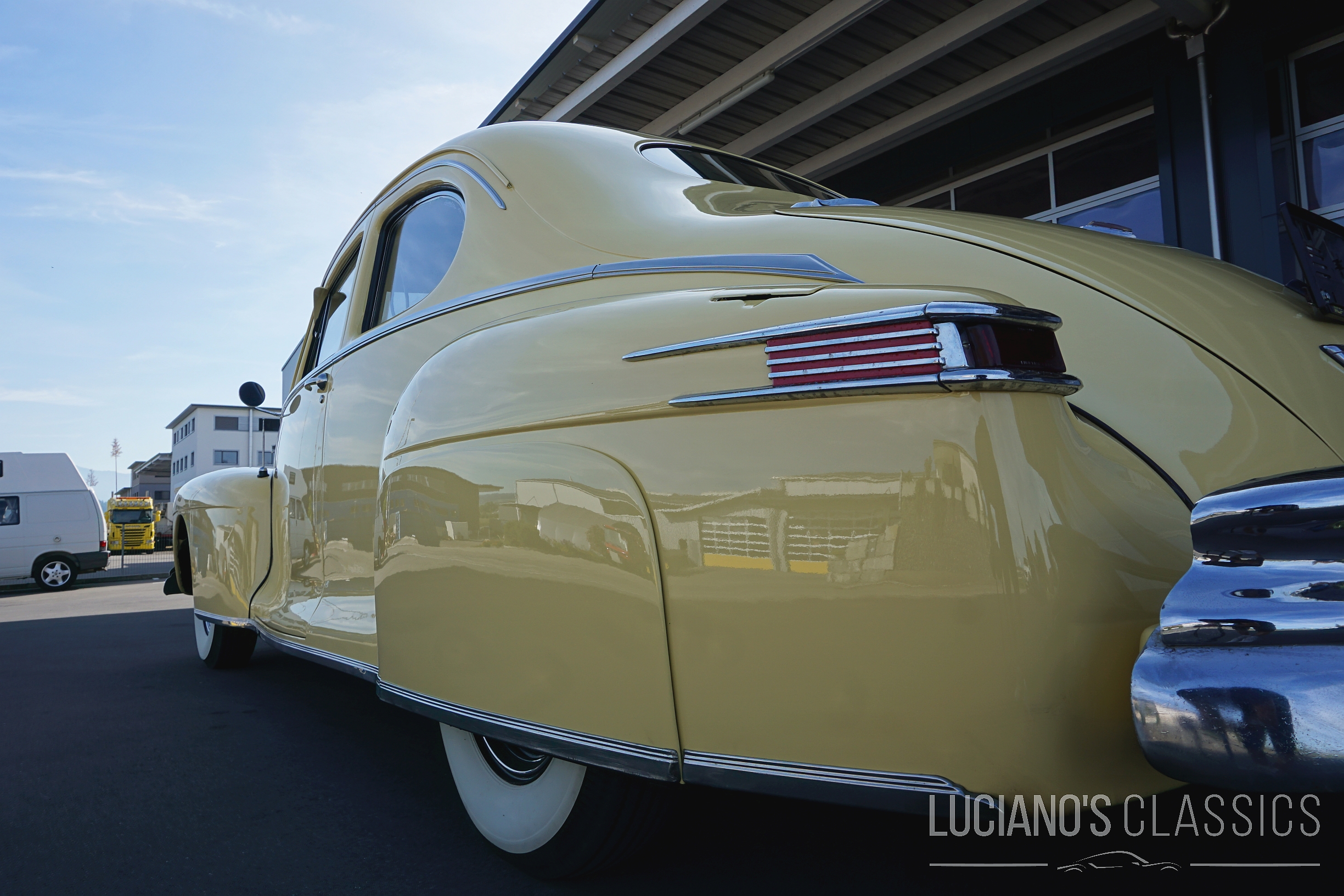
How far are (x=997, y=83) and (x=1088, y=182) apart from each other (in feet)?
3.82

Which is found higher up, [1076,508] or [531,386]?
[531,386]

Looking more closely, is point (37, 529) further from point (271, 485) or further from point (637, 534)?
point (637, 534)

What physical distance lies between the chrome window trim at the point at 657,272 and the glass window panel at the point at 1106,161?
6.49m

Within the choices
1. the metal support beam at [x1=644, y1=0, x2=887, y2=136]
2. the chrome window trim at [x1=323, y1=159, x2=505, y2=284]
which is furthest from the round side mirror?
the metal support beam at [x1=644, y1=0, x2=887, y2=136]

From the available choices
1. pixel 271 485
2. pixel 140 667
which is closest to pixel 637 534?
pixel 271 485

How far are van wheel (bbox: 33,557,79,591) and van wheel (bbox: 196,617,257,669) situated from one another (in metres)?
12.5

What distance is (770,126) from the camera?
8.13 metres

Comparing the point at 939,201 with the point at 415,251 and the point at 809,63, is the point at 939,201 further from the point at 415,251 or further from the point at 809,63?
the point at 415,251

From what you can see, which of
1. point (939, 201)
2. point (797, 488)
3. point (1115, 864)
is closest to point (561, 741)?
point (797, 488)

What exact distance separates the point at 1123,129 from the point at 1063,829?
733 centimetres

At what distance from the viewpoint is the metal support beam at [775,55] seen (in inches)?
247

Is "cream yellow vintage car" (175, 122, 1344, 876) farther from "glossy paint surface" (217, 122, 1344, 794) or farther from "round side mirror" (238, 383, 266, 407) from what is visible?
"round side mirror" (238, 383, 266, 407)

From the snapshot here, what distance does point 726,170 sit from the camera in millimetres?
2604

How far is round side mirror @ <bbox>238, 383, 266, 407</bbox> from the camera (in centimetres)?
438
